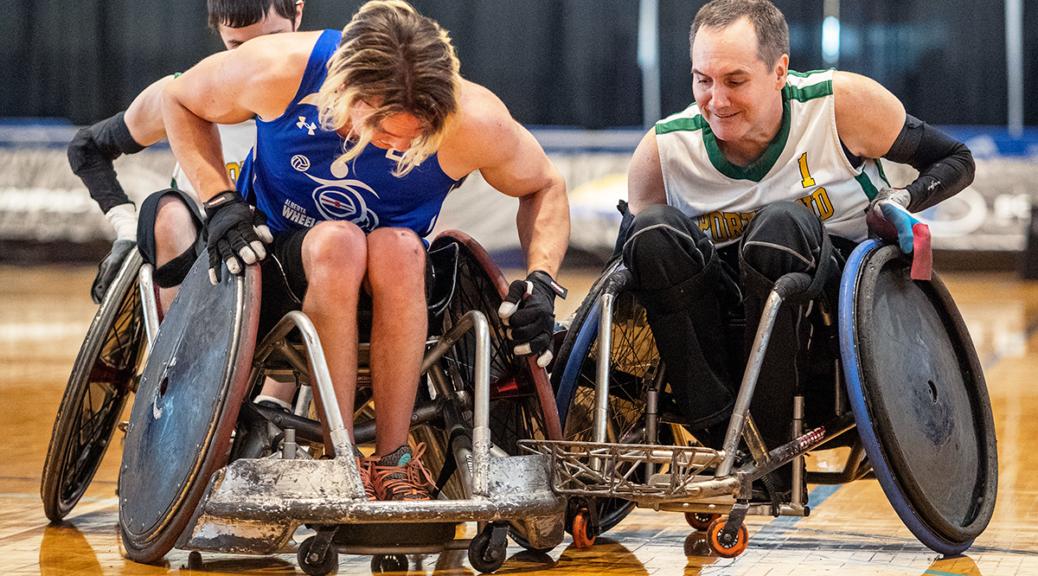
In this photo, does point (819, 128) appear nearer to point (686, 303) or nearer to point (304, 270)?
point (686, 303)

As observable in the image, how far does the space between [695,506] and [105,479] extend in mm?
1917

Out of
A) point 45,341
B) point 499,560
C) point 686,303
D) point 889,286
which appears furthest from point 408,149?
point 45,341

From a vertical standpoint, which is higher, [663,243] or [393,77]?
[393,77]

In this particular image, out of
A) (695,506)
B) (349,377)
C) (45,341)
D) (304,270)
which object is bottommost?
(45,341)

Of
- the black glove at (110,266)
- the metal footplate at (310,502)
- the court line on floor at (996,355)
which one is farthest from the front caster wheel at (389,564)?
the court line on floor at (996,355)

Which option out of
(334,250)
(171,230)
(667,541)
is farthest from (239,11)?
(667,541)

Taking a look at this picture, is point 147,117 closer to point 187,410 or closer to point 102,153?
point 102,153

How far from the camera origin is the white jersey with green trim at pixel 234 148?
321 cm

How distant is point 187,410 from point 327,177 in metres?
0.54

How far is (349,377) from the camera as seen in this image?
2.15m

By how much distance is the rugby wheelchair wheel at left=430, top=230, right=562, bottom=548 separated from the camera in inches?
93.9

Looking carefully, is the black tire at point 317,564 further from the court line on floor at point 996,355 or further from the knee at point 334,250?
the court line on floor at point 996,355

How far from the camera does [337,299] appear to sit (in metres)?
2.12

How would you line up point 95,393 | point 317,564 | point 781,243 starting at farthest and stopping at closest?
point 95,393 < point 781,243 < point 317,564
